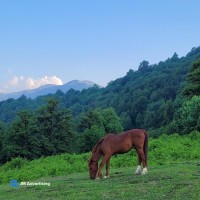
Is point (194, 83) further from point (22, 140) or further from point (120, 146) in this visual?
point (120, 146)

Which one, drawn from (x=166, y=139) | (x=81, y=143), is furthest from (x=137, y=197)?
(x=81, y=143)

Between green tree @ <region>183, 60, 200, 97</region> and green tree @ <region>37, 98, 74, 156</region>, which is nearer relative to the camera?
green tree @ <region>183, 60, 200, 97</region>

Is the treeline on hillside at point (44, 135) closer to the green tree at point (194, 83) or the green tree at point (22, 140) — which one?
the green tree at point (22, 140)

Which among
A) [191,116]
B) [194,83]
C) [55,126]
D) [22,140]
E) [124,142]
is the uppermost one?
[194,83]

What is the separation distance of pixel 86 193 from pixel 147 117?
427 ft

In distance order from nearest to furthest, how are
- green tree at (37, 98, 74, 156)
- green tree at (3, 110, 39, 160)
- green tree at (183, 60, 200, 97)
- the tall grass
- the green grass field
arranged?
1. the green grass field
2. the tall grass
3. green tree at (183, 60, 200, 97)
4. green tree at (3, 110, 39, 160)
5. green tree at (37, 98, 74, 156)

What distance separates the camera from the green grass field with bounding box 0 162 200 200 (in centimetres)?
1226

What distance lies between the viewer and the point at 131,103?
17288cm

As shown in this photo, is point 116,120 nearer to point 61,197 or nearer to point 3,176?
point 3,176

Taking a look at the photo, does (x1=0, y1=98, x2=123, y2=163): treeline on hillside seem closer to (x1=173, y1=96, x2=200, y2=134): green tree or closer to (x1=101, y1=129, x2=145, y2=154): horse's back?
(x1=173, y1=96, x2=200, y2=134): green tree

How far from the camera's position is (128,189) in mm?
13141

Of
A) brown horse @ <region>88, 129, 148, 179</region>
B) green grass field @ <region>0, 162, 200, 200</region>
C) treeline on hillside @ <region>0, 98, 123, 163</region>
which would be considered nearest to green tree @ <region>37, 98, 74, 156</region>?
treeline on hillside @ <region>0, 98, 123, 163</region>

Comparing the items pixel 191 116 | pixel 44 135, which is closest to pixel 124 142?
pixel 191 116

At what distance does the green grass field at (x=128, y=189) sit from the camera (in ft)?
40.2
